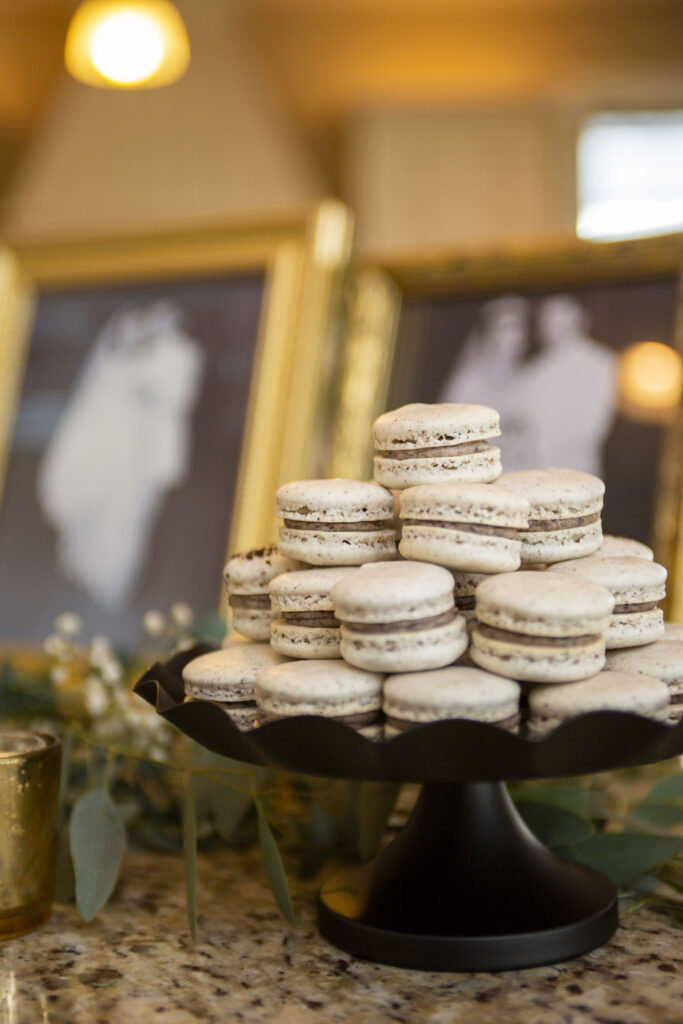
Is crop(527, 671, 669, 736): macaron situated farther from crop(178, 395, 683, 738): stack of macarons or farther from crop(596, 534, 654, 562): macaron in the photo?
crop(596, 534, 654, 562): macaron

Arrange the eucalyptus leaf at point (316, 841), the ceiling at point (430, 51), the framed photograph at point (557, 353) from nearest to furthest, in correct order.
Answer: the eucalyptus leaf at point (316, 841), the framed photograph at point (557, 353), the ceiling at point (430, 51)

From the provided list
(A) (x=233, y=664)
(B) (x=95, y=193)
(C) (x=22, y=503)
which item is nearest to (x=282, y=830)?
(A) (x=233, y=664)

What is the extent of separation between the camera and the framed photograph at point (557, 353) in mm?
1382

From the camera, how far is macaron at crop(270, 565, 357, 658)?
821 mm

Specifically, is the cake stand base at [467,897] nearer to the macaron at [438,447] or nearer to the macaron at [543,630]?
the macaron at [543,630]

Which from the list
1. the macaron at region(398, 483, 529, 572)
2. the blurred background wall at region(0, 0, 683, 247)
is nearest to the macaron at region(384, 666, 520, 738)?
the macaron at region(398, 483, 529, 572)

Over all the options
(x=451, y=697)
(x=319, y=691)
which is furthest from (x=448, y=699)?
(x=319, y=691)

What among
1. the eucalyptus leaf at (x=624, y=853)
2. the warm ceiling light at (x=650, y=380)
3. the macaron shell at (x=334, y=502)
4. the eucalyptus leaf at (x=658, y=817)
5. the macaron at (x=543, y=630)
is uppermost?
the warm ceiling light at (x=650, y=380)

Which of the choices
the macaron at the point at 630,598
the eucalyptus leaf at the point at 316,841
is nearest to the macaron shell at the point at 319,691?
the macaron at the point at 630,598

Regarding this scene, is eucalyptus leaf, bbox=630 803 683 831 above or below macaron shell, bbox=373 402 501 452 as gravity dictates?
below

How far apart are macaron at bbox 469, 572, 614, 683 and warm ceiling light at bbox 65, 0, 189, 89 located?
1.59 metres

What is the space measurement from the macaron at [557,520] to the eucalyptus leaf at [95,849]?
0.48m

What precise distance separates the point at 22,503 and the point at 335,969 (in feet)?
4.16

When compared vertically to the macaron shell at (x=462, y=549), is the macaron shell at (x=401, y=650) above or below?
below
